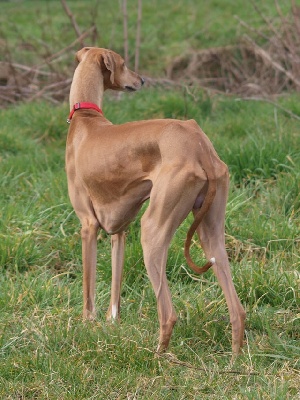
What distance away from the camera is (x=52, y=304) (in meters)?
4.93

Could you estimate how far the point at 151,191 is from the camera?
4.13 metres

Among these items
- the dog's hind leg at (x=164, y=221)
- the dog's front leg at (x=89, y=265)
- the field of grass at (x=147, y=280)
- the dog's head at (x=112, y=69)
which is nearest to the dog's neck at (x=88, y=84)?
the dog's head at (x=112, y=69)

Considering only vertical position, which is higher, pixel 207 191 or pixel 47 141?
pixel 207 191

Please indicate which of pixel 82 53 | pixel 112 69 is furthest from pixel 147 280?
pixel 82 53

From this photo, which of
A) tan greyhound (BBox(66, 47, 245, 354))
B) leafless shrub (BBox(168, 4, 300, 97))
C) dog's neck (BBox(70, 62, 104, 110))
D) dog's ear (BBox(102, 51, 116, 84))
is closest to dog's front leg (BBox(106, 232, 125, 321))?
tan greyhound (BBox(66, 47, 245, 354))

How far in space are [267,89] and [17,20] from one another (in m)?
4.95

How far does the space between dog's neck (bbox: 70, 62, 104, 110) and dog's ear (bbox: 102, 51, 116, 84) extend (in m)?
0.07

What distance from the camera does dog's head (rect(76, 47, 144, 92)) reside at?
16.6ft

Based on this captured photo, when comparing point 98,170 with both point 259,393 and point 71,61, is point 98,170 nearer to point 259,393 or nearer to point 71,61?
point 259,393

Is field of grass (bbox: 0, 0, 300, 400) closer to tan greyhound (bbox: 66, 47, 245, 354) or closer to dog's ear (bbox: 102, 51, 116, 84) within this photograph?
tan greyhound (bbox: 66, 47, 245, 354)

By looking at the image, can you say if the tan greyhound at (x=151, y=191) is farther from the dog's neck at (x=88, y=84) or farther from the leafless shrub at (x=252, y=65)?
the leafless shrub at (x=252, y=65)

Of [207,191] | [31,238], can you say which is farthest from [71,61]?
[207,191]

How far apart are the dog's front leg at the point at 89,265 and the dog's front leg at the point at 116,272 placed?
110 millimetres

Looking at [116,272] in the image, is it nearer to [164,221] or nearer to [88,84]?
[164,221]
